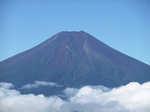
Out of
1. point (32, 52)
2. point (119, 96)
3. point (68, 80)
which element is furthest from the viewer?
point (32, 52)

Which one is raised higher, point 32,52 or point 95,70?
point 32,52

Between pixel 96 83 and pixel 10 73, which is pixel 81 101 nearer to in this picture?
pixel 96 83

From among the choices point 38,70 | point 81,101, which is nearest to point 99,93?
point 81,101

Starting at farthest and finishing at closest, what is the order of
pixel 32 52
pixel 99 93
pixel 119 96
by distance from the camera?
pixel 32 52 → pixel 99 93 → pixel 119 96

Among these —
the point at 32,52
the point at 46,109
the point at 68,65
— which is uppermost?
the point at 32,52

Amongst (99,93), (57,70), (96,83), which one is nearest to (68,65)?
(57,70)

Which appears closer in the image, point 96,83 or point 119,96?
point 119,96
